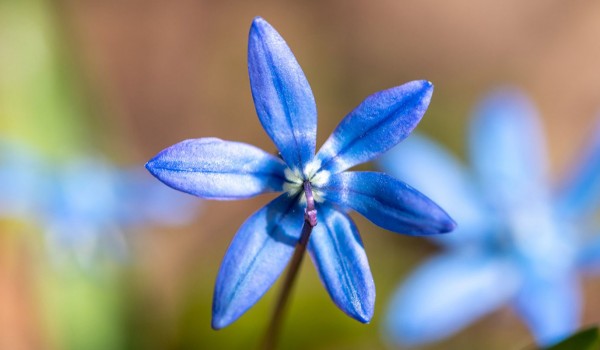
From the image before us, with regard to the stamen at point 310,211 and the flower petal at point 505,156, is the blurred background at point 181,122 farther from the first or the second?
the stamen at point 310,211

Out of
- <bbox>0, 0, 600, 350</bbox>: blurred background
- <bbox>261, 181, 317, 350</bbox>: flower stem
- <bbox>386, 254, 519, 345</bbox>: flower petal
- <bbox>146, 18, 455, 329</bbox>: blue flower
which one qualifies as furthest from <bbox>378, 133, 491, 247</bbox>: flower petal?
<bbox>146, 18, 455, 329</bbox>: blue flower

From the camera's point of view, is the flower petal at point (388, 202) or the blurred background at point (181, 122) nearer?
the flower petal at point (388, 202)

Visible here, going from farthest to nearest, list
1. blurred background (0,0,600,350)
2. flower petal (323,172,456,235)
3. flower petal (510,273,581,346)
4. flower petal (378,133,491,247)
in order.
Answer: flower petal (378,133,491,247), blurred background (0,0,600,350), flower petal (510,273,581,346), flower petal (323,172,456,235)

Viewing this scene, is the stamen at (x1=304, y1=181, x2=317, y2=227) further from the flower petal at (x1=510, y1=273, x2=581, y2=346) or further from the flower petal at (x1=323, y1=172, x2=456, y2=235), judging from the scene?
the flower petal at (x1=510, y1=273, x2=581, y2=346)

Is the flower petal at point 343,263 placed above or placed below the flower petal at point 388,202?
below

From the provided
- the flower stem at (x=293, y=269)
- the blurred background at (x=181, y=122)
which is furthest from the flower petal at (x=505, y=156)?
the flower stem at (x=293, y=269)

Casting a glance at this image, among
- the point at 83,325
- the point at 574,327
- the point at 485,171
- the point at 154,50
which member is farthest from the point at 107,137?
the point at 574,327

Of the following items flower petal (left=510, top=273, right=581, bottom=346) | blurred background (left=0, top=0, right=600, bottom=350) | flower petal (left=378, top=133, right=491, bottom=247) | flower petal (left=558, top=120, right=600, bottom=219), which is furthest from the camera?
flower petal (left=378, top=133, right=491, bottom=247)
